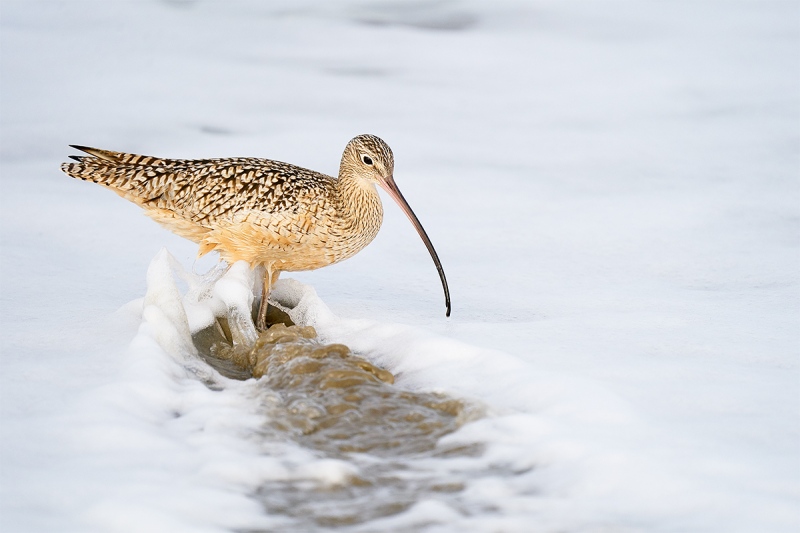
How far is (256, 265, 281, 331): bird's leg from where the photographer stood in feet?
18.1

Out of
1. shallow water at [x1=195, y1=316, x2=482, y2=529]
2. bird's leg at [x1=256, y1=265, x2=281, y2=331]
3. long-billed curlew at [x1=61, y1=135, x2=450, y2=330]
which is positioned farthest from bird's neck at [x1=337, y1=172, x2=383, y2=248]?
shallow water at [x1=195, y1=316, x2=482, y2=529]

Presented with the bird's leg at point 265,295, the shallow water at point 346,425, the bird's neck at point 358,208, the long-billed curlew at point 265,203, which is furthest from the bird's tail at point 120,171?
the shallow water at point 346,425

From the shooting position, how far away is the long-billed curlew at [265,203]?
557 cm

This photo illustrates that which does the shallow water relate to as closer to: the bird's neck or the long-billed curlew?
the long-billed curlew

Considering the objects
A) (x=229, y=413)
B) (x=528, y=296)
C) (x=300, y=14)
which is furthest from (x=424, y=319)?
(x=300, y=14)

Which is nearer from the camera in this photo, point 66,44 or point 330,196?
point 330,196

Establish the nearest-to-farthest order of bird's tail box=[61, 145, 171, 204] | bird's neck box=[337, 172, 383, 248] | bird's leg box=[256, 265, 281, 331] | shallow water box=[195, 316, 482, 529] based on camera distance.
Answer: shallow water box=[195, 316, 482, 529] → bird's leg box=[256, 265, 281, 331] → bird's neck box=[337, 172, 383, 248] → bird's tail box=[61, 145, 171, 204]

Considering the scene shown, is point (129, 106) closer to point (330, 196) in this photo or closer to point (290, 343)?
point (330, 196)

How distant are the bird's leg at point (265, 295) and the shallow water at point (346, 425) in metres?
0.43

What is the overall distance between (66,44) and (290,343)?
7890mm

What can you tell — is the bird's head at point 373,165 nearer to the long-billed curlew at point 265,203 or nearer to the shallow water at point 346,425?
the long-billed curlew at point 265,203

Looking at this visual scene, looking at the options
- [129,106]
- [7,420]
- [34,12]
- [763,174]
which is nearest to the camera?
[7,420]

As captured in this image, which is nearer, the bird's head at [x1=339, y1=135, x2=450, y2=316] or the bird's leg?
the bird's leg

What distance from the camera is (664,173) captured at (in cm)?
855
